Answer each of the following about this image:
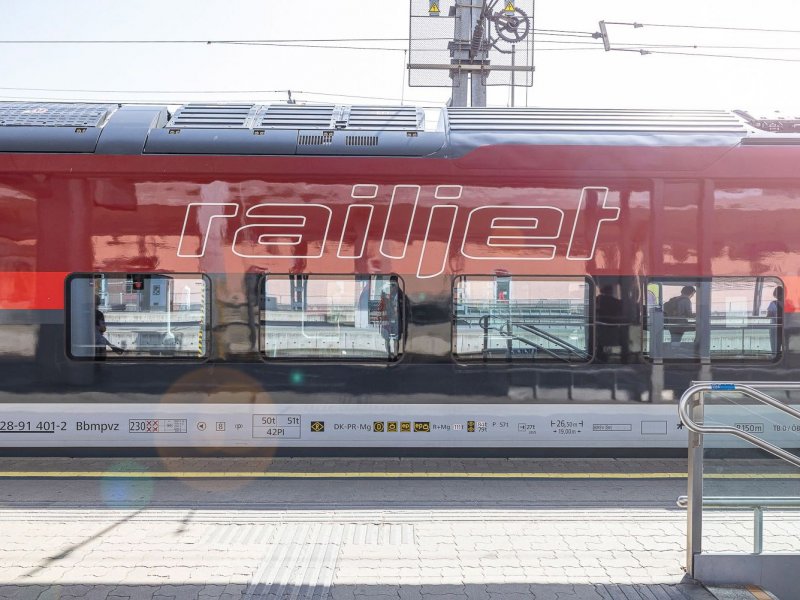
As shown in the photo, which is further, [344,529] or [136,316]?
[136,316]

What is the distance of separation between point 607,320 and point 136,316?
4.19 m

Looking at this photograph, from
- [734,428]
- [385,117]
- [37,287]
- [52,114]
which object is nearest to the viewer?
[734,428]

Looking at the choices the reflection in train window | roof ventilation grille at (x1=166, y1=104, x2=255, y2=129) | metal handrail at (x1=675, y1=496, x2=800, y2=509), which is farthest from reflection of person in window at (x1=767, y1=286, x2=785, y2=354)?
roof ventilation grille at (x1=166, y1=104, x2=255, y2=129)

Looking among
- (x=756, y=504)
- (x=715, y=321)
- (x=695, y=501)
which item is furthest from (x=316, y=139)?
(x=756, y=504)

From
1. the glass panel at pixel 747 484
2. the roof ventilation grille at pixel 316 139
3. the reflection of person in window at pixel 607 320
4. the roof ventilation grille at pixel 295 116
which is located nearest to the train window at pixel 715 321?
the reflection of person in window at pixel 607 320

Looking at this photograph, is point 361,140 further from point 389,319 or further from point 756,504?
point 756,504

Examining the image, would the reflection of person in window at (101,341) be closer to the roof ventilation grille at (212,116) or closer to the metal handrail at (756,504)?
the roof ventilation grille at (212,116)

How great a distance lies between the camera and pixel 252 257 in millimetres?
6258

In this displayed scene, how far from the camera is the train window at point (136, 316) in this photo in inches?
247

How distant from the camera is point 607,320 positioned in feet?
20.8

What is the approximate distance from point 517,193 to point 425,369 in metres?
1.77

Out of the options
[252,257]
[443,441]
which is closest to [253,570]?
[443,441]

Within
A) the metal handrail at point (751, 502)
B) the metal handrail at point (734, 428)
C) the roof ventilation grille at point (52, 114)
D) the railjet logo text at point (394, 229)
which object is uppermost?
the roof ventilation grille at point (52, 114)

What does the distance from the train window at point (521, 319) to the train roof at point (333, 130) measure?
1.24 meters
